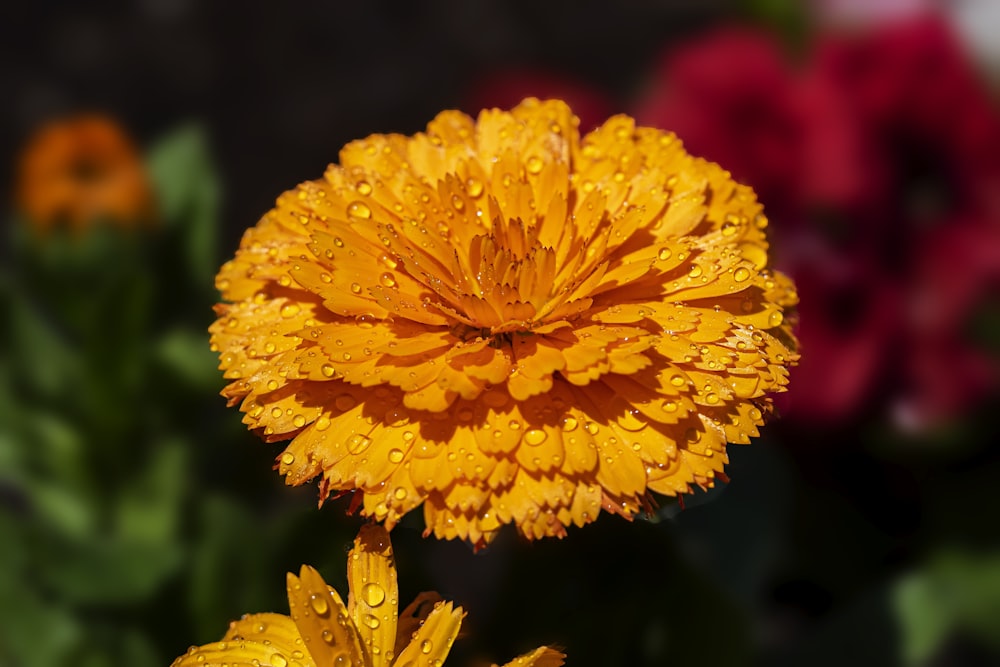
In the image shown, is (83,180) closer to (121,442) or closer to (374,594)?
(121,442)

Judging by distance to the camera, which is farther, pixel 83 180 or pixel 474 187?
pixel 83 180

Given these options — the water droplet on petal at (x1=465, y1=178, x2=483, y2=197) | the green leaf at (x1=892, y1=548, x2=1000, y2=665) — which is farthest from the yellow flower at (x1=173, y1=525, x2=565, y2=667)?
the green leaf at (x1=892, y1=548, x2=1000, y2=665)

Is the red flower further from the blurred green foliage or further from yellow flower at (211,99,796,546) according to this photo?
the blurred green foliage

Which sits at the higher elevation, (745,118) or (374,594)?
(745,118)

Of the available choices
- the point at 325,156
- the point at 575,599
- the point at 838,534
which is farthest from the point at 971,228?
the point at 325,156

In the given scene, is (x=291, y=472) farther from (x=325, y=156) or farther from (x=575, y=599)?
(x=325, y=156)

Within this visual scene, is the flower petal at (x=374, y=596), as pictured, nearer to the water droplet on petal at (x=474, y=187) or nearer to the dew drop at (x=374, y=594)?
the dew drop at (x=374, y=594)

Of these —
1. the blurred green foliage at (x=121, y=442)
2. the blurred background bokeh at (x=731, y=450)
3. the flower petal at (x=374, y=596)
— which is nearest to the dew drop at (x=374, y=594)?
the flower petal at (x=374, y=596)

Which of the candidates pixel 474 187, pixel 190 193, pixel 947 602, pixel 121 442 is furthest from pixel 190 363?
pixel 947 602
